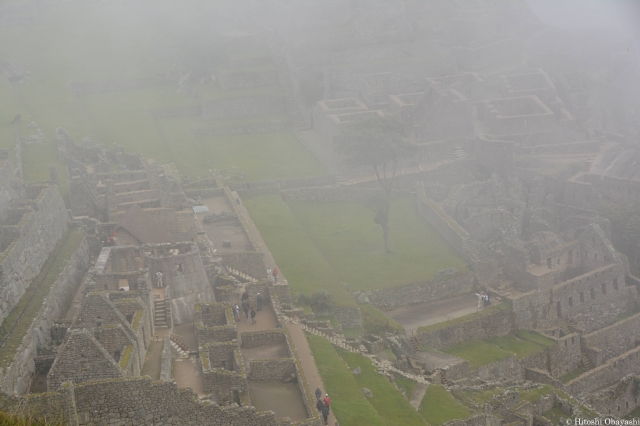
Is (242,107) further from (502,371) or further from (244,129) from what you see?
(502,371)

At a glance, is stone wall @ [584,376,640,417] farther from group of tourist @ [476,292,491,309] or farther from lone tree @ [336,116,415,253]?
lone tree @ [336,116,415,253]

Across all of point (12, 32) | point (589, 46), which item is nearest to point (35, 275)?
point (12, 32)

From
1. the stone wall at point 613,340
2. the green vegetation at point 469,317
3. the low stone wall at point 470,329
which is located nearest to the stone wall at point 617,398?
the stone wall at point 613,340

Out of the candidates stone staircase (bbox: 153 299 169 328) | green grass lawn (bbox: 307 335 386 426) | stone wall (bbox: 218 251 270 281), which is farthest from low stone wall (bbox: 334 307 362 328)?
stone staircase (bbox: 153 299 169 328)

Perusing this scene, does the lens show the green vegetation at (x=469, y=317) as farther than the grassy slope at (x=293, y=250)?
No

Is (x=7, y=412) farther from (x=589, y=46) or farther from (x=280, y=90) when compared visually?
(x=589, y=46)

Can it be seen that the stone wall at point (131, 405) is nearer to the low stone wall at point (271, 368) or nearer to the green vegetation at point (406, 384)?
the low stone wall at point (271, 368)

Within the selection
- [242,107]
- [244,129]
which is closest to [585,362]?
[244,129]
